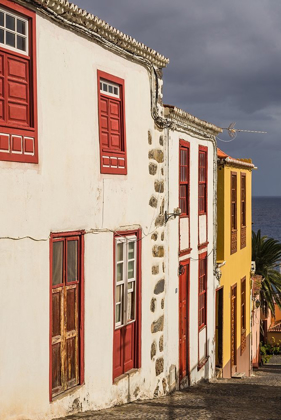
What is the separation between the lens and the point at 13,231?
8938mm

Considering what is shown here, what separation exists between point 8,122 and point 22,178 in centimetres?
74

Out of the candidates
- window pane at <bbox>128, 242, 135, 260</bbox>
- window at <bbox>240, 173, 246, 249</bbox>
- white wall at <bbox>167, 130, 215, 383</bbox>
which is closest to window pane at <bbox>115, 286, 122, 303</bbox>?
window pane at <bbox>128, 242, 135, 260</bbox>

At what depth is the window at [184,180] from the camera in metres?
15.7

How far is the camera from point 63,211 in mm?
10117

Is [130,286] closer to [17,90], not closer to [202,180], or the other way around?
[17,90]

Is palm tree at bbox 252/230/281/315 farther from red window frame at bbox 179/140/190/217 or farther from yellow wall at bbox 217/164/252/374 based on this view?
red window frame at bbox 179/140/190/217

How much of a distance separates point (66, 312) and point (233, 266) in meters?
13.0

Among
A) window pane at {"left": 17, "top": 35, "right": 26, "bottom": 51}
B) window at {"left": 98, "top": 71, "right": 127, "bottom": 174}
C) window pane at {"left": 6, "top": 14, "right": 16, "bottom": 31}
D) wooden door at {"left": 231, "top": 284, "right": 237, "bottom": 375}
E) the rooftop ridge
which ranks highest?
the rooftop ridge

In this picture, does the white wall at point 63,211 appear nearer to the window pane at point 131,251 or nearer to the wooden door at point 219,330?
the window pane at point 131,251

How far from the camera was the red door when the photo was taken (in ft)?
51.7

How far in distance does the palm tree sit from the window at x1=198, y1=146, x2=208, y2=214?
15637mm

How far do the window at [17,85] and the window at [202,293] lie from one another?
919cm

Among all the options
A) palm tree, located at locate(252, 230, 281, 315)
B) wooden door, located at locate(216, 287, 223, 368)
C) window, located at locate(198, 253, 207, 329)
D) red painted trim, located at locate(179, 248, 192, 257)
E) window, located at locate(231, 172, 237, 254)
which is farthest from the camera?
palm tree, located at locate(252, 230, 281, 315)

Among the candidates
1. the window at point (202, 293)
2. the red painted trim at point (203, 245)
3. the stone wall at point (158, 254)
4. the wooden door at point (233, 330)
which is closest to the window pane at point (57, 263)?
the stone wall at point (158, 254)
